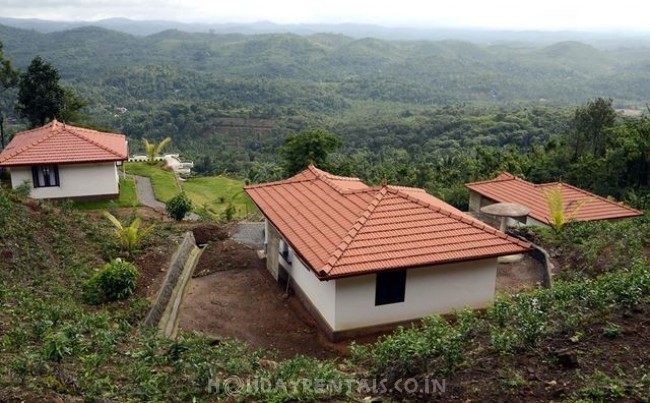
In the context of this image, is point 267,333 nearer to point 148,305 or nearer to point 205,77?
point 148,305

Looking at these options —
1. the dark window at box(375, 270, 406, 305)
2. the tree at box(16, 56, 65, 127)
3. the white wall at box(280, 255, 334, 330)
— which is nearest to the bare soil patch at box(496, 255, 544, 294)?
the dark window at box(375, 270, 406, 305)

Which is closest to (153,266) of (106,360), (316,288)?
(316,288)

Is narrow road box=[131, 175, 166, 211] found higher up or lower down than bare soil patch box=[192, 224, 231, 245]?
lower down

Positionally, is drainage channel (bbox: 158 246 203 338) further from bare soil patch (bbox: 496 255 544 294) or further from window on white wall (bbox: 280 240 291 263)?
bare soil patch (bbox: 496 255 544 294)

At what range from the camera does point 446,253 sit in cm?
1225

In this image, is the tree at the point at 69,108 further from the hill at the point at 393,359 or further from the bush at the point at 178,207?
the hill at the point at 393,359

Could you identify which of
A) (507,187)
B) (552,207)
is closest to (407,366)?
(552,207)

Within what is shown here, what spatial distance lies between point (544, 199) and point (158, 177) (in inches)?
760

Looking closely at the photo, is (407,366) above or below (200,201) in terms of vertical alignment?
above

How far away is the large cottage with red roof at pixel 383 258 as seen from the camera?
459 inches

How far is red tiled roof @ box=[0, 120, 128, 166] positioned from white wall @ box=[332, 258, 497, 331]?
14687mm

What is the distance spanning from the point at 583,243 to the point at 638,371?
10.9 m

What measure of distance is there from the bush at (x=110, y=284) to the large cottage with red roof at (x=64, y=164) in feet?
38.5

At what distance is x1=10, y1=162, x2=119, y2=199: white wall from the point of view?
22.5 m
